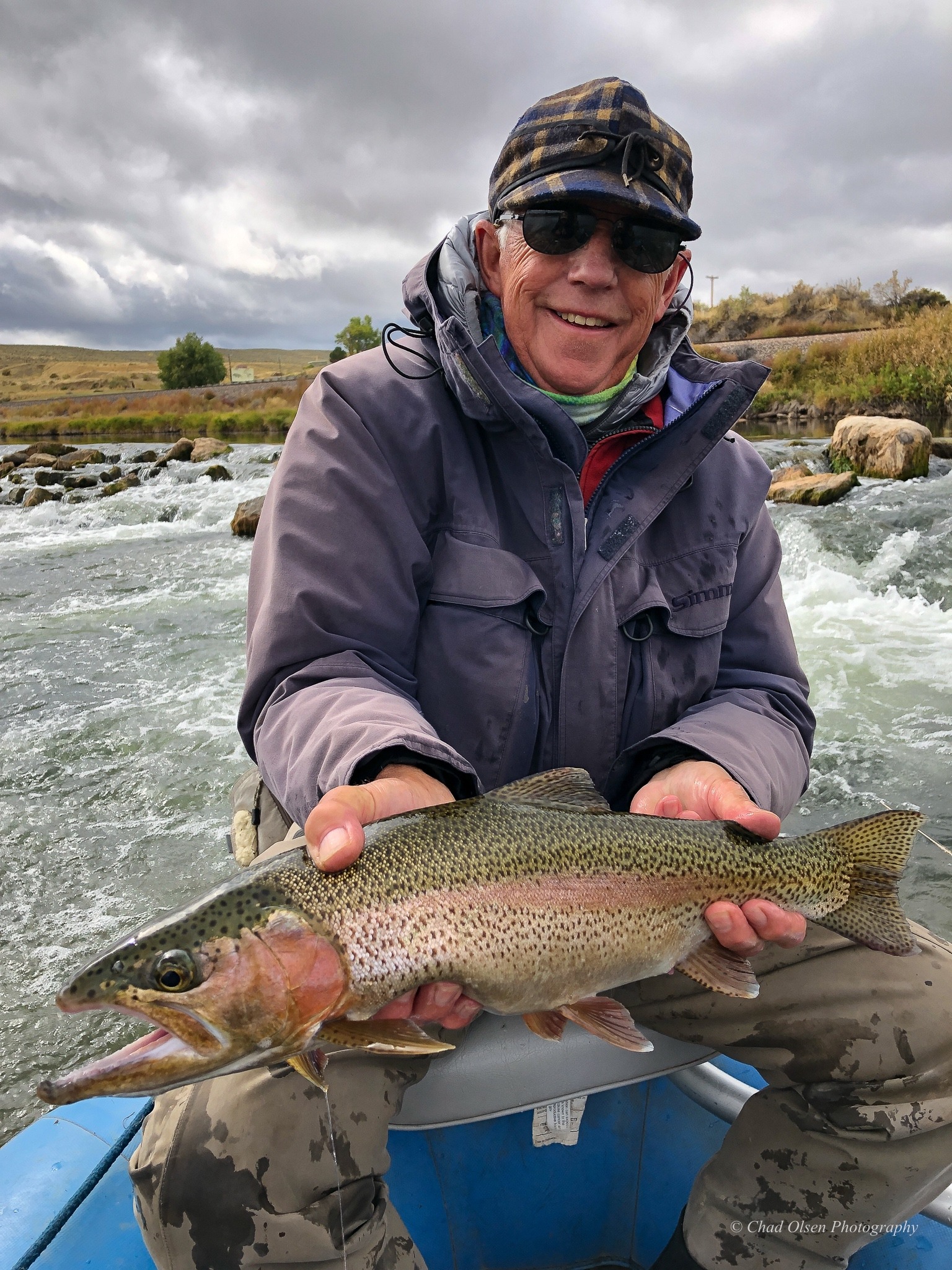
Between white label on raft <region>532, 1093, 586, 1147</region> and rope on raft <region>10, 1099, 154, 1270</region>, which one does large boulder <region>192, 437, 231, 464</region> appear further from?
white label on raft <region>532, 1093, 586, 1147</region>

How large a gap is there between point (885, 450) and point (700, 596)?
1550 cm

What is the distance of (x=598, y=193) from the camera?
2496mm

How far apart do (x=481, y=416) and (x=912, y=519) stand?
1196cm

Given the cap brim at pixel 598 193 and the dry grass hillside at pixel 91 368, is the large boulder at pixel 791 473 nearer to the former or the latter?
the cap brim at pixel 598 193

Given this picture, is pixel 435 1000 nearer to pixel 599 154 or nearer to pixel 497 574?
pixel 497 574

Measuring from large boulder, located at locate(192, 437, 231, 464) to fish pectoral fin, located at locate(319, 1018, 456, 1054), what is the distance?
29619 millimetres

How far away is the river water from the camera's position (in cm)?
500

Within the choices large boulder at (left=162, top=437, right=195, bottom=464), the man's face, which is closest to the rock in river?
large boulder at (left=162, top=437, right=195, bottom=464)

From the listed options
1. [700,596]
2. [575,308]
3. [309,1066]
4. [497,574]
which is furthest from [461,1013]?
[575,308]

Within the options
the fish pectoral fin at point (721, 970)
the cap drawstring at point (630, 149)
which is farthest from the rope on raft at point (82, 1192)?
the cap drawstring at point (630, 149)

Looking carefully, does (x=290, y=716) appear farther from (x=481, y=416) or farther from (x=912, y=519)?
Answer: (x=912, y=519)

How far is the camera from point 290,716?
2186mm

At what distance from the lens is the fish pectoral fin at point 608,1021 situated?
6.40 feet

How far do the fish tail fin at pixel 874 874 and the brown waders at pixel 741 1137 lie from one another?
0.10 meters
